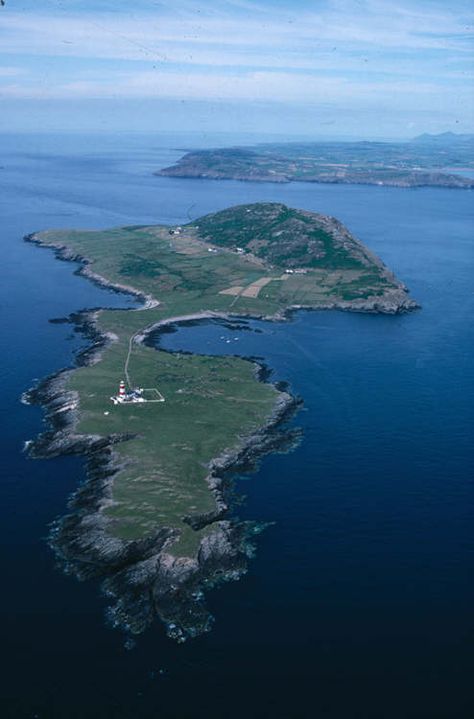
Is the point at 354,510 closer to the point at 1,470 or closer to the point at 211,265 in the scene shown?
the point at 1,470

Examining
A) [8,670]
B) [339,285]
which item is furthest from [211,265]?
[8,670]

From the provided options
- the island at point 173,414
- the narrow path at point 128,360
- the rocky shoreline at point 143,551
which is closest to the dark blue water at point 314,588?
the rocky shoreline at point 143,551

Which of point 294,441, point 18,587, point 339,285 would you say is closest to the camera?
point 18,587

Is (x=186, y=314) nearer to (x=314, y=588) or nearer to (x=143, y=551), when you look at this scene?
(x=143, y=551)

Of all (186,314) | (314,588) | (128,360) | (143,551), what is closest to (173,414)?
(128,360)

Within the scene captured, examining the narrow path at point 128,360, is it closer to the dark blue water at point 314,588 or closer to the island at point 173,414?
the island at point 173,414

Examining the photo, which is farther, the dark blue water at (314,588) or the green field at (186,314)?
the green field at (186,314)

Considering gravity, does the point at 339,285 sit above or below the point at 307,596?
above

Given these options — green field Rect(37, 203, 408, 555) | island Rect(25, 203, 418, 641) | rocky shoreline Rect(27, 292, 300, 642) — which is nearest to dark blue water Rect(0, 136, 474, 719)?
rocky shoreline Rect(27, 292, 300, 642)
